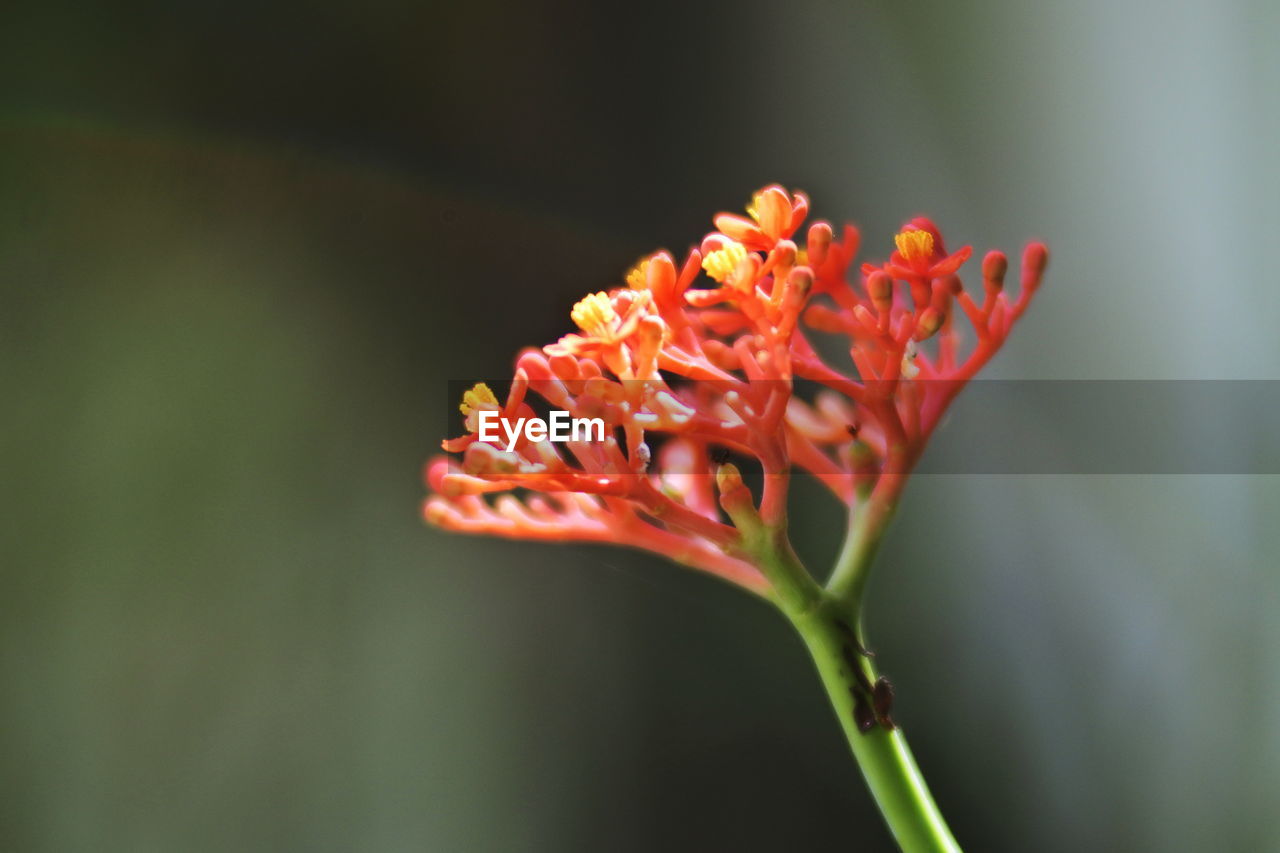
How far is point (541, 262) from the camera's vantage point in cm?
98

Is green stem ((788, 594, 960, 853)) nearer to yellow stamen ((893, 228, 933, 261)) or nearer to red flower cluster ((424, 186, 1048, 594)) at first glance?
red flower cluster ((424, 186, 1048, 594))

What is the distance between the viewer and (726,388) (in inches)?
19.6

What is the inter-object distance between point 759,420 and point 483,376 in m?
0.53

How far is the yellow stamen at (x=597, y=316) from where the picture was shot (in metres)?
0.45

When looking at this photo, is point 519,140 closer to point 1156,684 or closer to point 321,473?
point 321,473

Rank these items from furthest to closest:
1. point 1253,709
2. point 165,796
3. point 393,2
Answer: point 393,2 → point 165,796 → point 1253,709

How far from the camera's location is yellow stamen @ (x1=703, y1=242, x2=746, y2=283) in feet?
1.53

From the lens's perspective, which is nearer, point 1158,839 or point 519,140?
point 1158,839

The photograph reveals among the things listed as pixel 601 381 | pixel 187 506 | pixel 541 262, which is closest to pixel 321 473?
pixel 187 506

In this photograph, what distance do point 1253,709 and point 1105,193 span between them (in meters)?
0.44

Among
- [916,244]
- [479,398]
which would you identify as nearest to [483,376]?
[479,398]

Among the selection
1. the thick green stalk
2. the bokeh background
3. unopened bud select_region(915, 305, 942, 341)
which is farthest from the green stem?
the bokeh background

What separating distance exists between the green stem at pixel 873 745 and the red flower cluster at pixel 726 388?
0.14 feet

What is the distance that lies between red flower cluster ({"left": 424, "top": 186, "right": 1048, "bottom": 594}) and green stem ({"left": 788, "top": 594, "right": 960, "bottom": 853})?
0.14 feet
